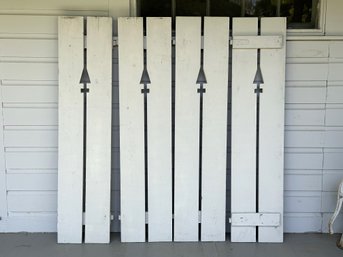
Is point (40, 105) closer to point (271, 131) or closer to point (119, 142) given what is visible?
point (119, 142)

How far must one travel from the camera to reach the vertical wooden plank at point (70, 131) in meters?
3.01

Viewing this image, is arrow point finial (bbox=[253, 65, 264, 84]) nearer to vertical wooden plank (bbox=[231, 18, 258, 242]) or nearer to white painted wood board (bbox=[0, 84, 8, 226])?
vertical wooden plank (bbox=[231, 18, 258, 242])

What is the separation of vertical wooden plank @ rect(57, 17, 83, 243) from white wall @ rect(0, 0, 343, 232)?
0.51 ft

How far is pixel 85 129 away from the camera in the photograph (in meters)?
3.06

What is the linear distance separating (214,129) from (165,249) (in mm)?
939

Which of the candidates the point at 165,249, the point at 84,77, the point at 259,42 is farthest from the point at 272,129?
the point at 84,77

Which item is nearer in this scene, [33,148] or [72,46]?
[72,46]

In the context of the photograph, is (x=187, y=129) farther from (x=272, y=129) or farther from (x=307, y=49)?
(x=307, y=49)

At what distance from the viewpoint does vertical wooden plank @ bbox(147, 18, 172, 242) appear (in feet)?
9.87

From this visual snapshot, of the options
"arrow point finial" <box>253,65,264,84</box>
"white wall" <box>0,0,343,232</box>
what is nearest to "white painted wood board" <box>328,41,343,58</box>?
"white wall" <box>0,0,343,232</box>

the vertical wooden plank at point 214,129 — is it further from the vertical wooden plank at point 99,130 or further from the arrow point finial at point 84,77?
the arrow point finial at point 84,77

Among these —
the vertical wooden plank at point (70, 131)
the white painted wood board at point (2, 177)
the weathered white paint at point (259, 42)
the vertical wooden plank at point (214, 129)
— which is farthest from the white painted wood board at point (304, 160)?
the white painted wood board at point (2, 177)

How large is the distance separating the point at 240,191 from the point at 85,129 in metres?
1.23

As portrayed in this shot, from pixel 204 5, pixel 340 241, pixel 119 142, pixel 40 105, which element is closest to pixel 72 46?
pixel 40 105
